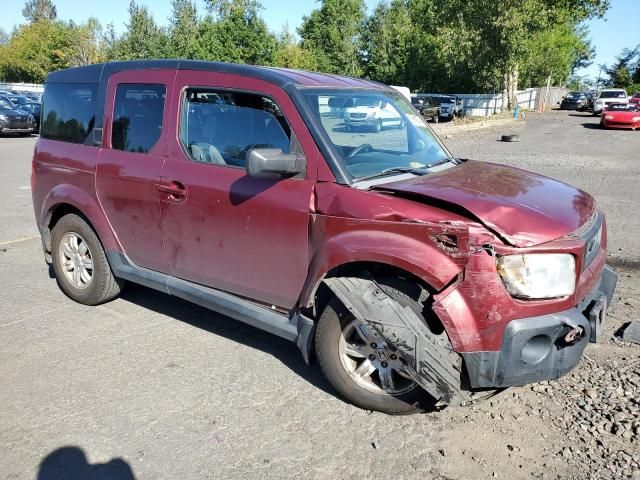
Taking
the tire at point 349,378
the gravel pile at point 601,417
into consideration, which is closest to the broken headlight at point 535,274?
the tire at point 349,378

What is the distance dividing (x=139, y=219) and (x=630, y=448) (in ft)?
11.5

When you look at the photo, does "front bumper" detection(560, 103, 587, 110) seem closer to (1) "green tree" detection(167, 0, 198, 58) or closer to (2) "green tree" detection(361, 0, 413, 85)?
(2) "green tree" detection(361, 0, 413, 85)

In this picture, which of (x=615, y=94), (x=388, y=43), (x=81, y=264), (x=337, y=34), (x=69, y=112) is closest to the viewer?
(x=69, y=112)

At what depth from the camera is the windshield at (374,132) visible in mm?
3506

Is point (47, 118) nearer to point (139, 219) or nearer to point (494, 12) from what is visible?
point (139, 219)

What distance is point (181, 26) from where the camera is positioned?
159 ft

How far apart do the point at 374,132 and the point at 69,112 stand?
276 cm

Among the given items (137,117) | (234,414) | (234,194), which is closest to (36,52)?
(137,117)

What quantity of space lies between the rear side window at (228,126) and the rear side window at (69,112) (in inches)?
45.2

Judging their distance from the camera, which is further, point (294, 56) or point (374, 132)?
point (294, 56)

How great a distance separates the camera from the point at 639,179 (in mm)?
12070

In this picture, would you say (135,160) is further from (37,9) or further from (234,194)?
(37,9)

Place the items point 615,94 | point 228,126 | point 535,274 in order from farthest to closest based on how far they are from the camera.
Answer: point 615,94 → point 228,126 → point 535,274

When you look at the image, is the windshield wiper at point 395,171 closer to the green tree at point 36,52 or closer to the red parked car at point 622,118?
the red parked car at point 622,118
